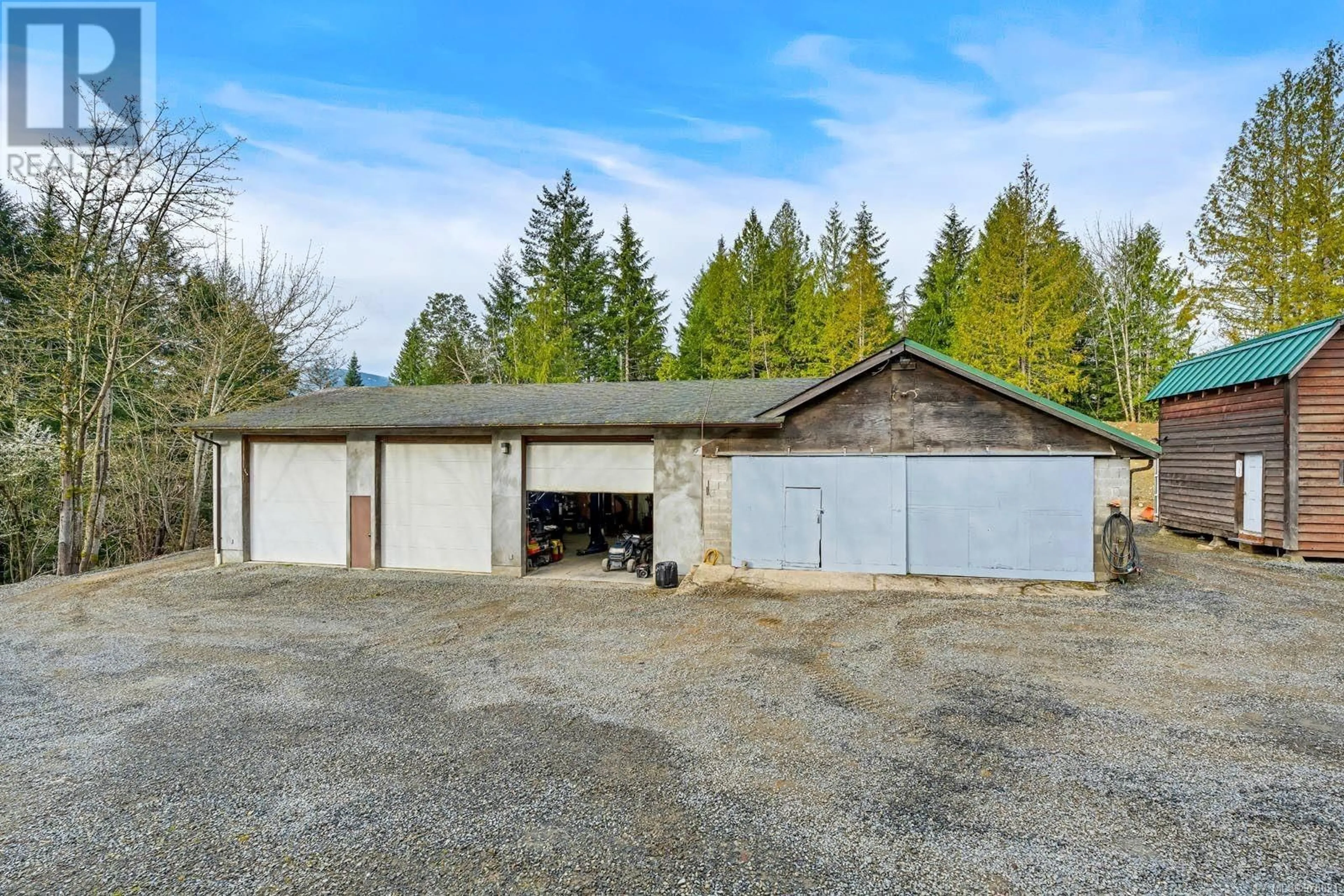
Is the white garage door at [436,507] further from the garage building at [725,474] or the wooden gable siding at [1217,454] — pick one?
the wooden gable siding at [1217,454]

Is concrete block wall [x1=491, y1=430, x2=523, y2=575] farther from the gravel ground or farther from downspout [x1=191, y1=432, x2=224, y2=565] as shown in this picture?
downspout [x1=191, y1=432, x2=224, y2=565]

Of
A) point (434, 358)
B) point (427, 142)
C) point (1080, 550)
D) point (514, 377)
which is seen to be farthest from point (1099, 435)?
point (434, 358)

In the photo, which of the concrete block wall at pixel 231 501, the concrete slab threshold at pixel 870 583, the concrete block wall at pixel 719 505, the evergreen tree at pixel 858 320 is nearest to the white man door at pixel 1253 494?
the concrete slab threshold at pixel 870 583

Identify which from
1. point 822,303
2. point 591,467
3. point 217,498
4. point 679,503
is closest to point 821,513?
point 679,503

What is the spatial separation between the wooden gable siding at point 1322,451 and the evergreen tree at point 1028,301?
1009 centimetres

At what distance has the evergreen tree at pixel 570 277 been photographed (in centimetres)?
2588

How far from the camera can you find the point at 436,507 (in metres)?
12.2

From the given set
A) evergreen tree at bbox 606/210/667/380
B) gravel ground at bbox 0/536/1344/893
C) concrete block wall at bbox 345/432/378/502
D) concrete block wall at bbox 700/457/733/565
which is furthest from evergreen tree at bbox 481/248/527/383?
gravel ground at bbox 0/536/1344/893

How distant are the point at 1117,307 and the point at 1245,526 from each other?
17.5 metres

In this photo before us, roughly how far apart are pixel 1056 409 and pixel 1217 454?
6851 mm

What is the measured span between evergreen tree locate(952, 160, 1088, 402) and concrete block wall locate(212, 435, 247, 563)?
23681mm

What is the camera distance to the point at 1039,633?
7.64 metres

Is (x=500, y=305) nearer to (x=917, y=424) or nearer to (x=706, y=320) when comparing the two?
(x=706, y=320)

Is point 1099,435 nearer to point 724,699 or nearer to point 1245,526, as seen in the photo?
point 1245,526
